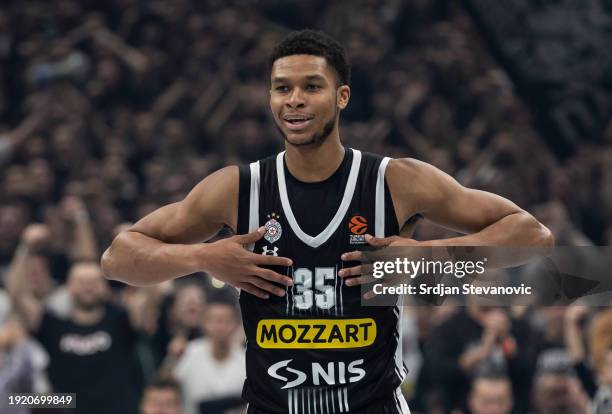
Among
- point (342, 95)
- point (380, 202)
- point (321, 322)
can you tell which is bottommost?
point (321, 322)

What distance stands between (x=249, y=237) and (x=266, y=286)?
188 mm

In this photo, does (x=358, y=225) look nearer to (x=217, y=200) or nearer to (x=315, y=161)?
(x=315, y=161)

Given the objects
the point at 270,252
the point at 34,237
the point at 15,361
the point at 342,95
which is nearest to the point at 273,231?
the point at 270,252

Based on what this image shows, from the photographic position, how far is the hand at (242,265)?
139 inches

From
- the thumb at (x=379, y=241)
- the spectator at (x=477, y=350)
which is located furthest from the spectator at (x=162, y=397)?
the thumb at (x=379, y=241)

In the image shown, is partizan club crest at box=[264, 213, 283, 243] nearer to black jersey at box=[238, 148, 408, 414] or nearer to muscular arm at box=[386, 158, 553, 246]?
black jersey at box=[238, 148, 408, 414]

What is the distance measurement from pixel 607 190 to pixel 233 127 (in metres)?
3.65

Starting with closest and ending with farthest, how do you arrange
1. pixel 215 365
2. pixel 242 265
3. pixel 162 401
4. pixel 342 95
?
pixel 242 265
pixel 342 95
pixel 162 401
pixel 215 365

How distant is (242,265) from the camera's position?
139 inches

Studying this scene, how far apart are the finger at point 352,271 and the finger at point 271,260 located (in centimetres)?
19

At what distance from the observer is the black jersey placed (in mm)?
3678

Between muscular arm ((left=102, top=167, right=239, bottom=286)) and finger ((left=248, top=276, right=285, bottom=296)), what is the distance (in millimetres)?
330

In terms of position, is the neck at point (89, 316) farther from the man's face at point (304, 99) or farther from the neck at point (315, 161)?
the man's face at point (304, 99)

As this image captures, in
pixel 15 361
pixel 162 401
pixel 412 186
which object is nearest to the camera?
pixel 412 186
